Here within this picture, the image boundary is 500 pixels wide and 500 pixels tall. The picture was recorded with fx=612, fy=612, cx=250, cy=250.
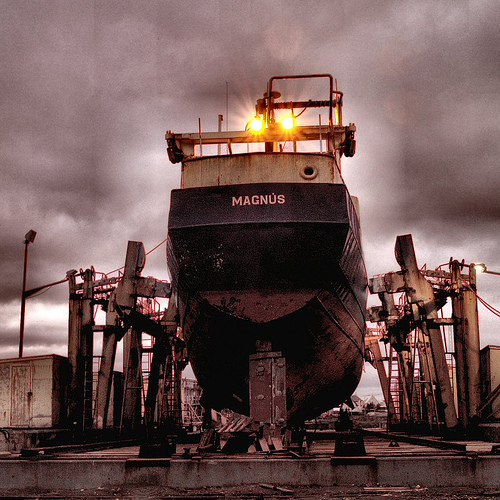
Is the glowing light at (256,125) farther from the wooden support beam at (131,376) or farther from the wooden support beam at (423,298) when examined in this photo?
the wooden support beam at (131,376)

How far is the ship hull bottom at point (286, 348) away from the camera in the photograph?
352 inches

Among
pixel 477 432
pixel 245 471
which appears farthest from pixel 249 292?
pixel 477 432

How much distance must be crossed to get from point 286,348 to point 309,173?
2.69m

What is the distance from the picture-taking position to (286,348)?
916cm

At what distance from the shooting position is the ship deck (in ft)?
21.3

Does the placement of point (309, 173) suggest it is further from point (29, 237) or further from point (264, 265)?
point (29, 237)

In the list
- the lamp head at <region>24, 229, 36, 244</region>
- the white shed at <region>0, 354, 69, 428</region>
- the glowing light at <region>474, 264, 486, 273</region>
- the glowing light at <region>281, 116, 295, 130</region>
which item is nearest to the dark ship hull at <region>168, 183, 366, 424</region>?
the glowing light at <region>281, 116, 295, 130</region>

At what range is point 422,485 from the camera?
6543 mm

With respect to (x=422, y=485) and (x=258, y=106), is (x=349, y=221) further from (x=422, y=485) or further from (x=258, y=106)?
(x=258, y=106)

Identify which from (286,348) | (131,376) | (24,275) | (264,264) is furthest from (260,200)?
(24,275)

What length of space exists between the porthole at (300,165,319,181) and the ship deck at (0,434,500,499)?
14.0 ft

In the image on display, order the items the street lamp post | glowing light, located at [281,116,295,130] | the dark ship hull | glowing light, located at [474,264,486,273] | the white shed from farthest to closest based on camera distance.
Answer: the street lamp post < the white shed < glowing light, located at [474,264,486,273] < glowing light, located at [281,116,295,130] < the dark ship hull

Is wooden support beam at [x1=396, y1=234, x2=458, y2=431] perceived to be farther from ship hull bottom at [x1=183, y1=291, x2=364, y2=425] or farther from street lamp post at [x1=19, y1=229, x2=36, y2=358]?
street lamp post at [x1=19, y1=229, x2=36, y2=358]

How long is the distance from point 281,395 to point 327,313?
1.63 metres
